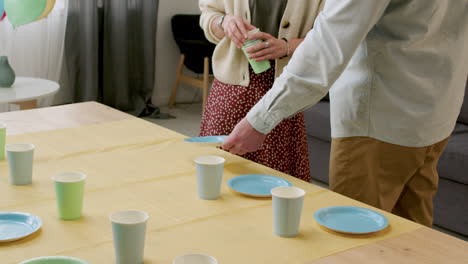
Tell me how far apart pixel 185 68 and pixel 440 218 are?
3.29 m

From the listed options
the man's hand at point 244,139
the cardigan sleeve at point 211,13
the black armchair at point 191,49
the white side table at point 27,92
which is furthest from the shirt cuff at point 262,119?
the black armchair at point 191,49

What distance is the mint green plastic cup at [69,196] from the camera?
1.24m

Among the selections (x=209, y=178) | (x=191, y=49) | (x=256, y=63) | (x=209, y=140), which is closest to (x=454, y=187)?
(x=256, y=63)

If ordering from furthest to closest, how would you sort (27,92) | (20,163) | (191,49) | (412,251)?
(191,49) → (27,92) → (20,163) → (412,251)

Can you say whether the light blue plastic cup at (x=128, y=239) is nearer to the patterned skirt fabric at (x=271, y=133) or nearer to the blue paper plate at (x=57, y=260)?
the blue paper plate at (x=57, y=260)

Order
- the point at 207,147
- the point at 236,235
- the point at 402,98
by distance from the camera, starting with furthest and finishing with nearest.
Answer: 1. the point at 207,147
2. the point at 402,98
3. the point at 236,235

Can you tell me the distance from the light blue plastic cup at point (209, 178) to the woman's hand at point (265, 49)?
66cm

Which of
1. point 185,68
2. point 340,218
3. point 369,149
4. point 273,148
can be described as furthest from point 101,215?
point 185,68

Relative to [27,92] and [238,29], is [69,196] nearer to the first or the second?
[238,29]

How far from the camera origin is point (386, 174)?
5.46 feet

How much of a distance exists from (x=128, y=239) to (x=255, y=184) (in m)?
0.51

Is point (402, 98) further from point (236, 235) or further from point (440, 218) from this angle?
point (440, 218)

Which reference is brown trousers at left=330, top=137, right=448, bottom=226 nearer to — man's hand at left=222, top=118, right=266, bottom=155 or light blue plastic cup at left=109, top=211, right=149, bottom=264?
man's hand at left=222, top=118, right=266, bottom=155

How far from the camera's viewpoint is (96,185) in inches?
58.0
